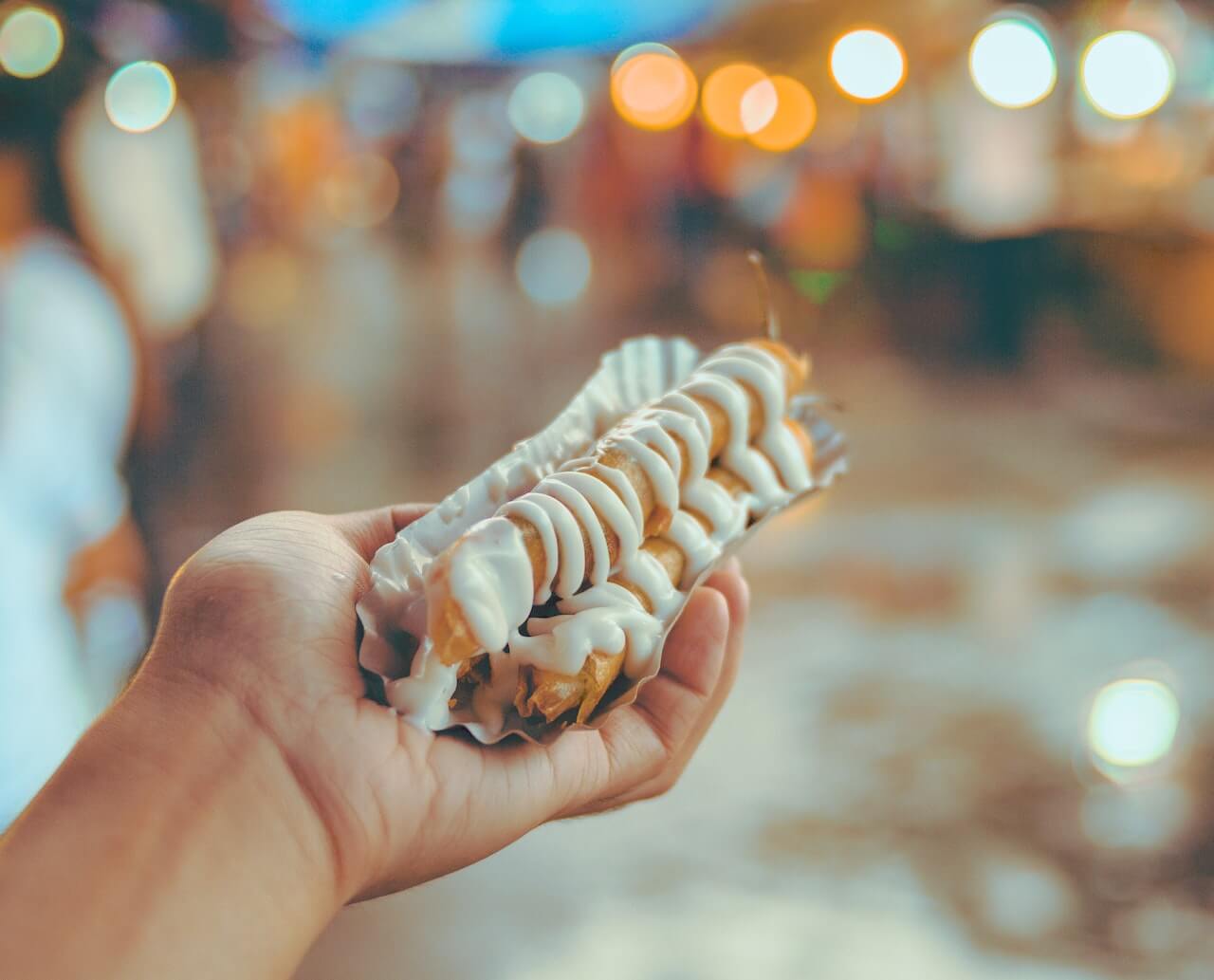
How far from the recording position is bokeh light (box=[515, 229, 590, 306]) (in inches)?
526

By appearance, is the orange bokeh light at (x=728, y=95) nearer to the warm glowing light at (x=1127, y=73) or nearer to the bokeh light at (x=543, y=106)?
the bokeh light at (x=543, y=106)

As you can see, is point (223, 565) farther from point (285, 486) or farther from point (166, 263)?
point (285, 486)

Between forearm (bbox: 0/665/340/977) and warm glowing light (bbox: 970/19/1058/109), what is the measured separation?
1079cm

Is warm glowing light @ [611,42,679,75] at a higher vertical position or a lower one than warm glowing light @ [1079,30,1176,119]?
higher

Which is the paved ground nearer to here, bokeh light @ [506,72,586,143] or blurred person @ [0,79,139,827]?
blurred person @ [0,79,139,827]

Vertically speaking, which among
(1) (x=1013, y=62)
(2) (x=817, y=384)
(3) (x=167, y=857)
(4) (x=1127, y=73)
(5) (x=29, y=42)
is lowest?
(2) (x=817, y=384)

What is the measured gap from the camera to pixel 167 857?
1.18 metres

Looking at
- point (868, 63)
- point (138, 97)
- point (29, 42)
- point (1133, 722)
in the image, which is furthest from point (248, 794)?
point (868, 63)

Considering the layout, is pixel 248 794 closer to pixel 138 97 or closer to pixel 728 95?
pixel 138 97

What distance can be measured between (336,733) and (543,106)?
2050cm

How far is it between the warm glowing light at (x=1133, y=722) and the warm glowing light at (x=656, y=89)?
12145 millimetres

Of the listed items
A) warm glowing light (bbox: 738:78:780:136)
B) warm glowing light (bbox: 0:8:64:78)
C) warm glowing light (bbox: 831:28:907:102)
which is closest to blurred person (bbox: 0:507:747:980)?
warm glowing light (bbox: 0:8:64:78)

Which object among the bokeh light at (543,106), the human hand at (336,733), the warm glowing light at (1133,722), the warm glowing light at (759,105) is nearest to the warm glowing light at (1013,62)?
the warm glowing light at (759,105)

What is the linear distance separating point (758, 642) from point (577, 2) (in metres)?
12.8
